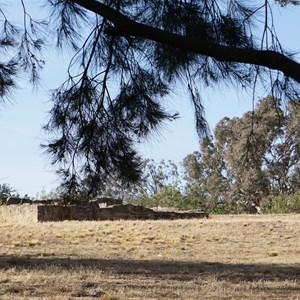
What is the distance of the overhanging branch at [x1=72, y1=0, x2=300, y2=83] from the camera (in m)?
3.39

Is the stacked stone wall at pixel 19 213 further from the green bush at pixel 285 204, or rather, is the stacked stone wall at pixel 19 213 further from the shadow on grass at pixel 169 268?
the green bush at pixel 285 204

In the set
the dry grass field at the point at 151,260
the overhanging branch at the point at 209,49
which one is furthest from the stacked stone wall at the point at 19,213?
the overhanging branch at the point at 209,49

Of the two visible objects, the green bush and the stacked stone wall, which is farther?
the green bush

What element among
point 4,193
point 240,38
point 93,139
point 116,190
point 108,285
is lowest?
point 108,285

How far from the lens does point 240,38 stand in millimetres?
4152

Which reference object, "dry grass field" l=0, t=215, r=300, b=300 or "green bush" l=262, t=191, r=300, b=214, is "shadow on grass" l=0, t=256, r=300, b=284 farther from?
"green bush" l=262, t=191, r=300, b=214

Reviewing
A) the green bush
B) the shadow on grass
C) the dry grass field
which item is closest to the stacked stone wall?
the dry grass field

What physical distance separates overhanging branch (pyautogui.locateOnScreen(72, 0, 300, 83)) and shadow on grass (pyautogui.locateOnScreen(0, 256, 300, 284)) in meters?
4.98

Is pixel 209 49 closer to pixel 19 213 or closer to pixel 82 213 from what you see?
pixel 82 213

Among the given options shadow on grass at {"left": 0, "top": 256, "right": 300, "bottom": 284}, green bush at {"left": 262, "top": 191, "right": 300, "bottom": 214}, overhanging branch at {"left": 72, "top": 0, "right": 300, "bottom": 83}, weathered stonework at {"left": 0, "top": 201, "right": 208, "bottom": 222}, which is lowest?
shadow on grass at {"left": 0, "top": 256, "right": 300, "bottom": 284}

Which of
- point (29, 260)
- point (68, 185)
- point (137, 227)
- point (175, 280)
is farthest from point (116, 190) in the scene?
point (137, 227)

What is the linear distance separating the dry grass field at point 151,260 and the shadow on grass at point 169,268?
0.04ft

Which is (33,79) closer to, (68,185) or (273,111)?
(68,185)

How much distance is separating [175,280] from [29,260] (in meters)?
2.91
